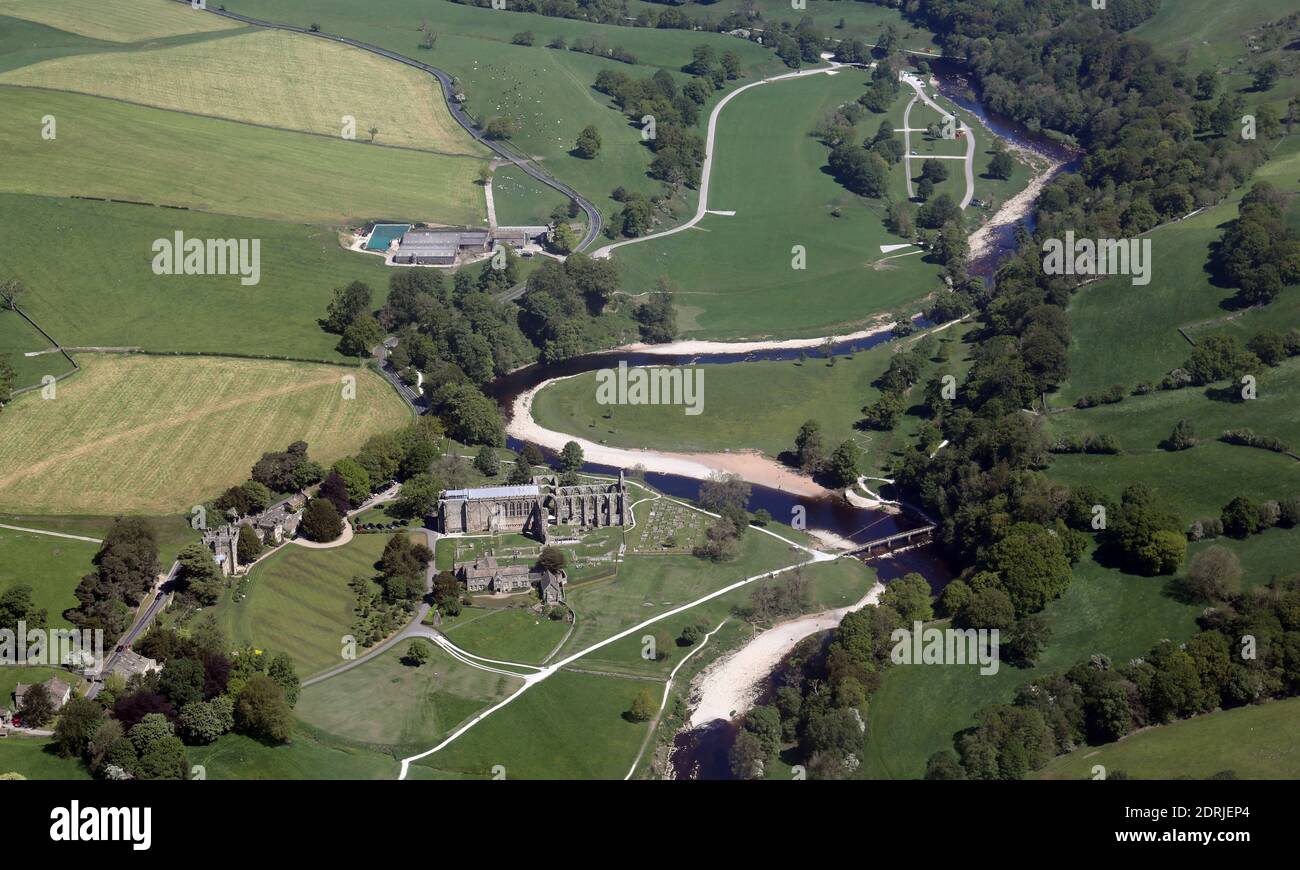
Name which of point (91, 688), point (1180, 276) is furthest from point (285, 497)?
point (1180, 276)

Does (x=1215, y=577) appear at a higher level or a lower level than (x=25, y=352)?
higher

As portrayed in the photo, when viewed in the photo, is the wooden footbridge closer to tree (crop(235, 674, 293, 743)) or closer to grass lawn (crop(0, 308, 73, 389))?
tree (crop(235, 674, 293, 743))

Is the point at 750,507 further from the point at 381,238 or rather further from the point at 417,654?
the point at 381,238

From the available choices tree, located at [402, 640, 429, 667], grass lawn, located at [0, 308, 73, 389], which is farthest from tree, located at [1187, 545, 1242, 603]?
grass lawn, located at [0, 308, 73, 389]

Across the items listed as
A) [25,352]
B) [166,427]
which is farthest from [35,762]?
[25,352]

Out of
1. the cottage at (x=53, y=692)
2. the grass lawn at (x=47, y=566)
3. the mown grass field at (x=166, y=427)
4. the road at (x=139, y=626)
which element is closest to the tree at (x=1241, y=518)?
the mown grass field at (x=166, y=427)

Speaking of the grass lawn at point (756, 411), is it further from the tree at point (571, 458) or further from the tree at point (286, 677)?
the tree at point (286, 677)

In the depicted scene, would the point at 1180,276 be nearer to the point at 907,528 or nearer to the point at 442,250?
the point at 907,528
